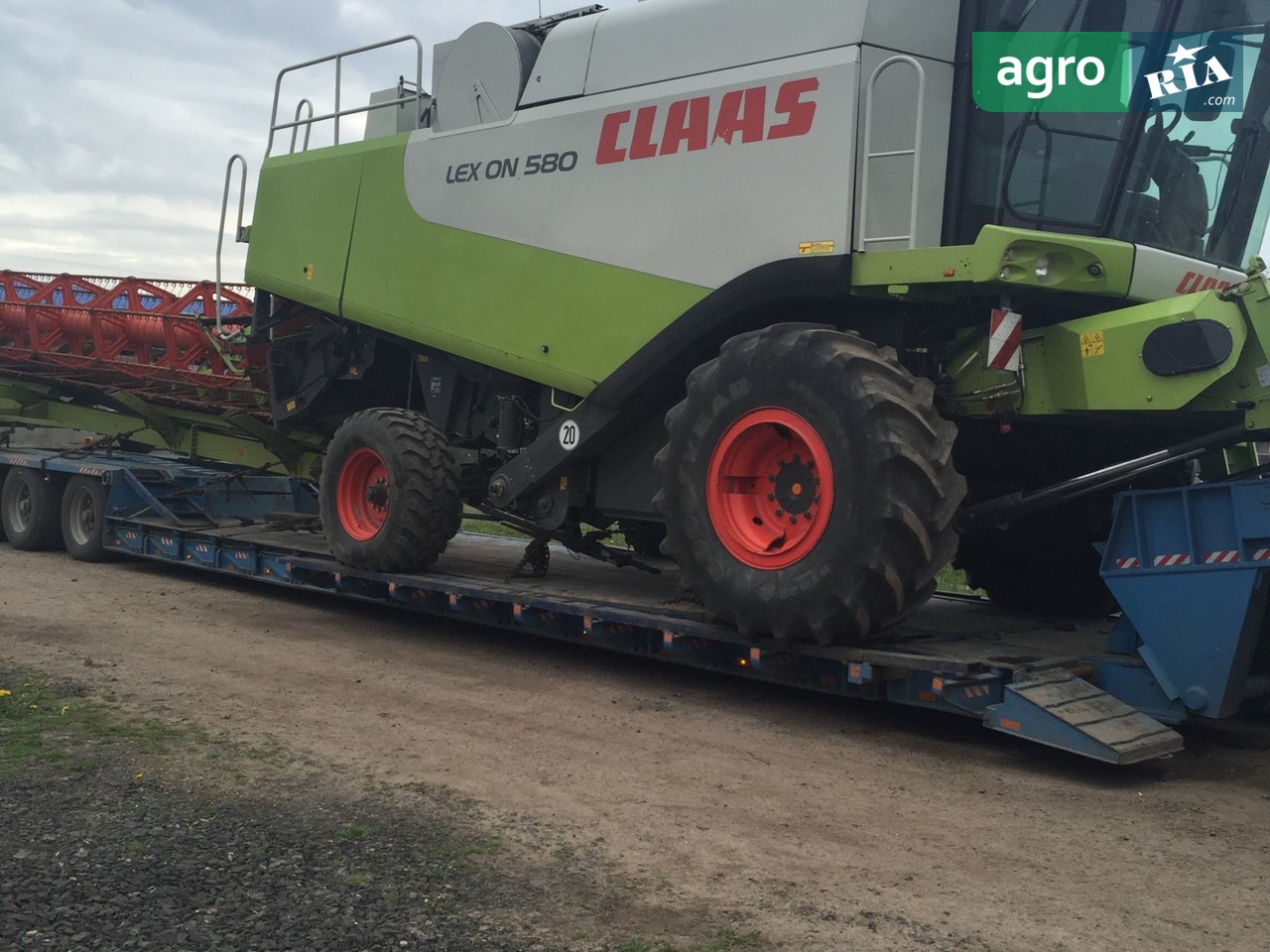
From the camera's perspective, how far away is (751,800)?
5.02 meters

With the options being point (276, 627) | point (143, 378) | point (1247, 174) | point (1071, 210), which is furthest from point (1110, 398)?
point (143, 378)

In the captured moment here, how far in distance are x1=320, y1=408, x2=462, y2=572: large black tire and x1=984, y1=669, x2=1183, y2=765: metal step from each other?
14.0ft

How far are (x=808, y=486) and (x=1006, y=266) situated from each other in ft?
4.67

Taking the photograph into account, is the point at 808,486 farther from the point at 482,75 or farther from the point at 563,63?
the point at 482,75

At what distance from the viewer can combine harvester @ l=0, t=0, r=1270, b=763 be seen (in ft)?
19.0

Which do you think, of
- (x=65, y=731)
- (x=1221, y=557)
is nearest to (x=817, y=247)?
(x=1221, y=557)

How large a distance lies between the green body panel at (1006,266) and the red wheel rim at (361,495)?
13.7ft

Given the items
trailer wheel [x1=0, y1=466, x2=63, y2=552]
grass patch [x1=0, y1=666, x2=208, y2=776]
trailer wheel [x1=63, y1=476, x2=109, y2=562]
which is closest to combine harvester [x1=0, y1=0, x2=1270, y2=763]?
grass patch [x1=0, y1=666, x2=208, y2=776]

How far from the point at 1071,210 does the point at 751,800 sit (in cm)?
336

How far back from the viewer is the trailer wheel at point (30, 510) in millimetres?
12508

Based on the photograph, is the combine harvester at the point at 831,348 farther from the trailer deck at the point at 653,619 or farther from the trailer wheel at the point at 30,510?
the trailer wheel at the point at 30,510

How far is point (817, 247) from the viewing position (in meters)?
6.43

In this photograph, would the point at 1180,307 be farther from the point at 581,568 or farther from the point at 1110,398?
the point at 581,568

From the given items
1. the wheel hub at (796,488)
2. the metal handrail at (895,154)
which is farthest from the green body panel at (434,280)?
the wheel hub at (796,488)
